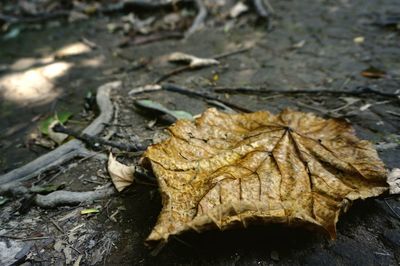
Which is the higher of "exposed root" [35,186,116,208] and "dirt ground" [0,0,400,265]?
"exposed root" [35,186,116,208]

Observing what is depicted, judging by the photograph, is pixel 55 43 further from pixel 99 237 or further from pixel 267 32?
pixel 99 237

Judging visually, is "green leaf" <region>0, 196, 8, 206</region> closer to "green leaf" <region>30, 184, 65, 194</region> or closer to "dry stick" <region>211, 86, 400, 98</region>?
"green leaf" <region>30, 184, 65, 194</region>

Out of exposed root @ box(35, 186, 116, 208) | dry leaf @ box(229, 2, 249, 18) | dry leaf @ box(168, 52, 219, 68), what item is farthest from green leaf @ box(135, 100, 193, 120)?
dry leaf @ box(229, 2, 249, 18)

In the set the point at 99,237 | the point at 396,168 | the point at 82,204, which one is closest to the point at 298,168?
the point at 396,168

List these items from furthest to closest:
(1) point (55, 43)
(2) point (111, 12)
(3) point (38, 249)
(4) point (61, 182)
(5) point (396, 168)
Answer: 1. (2) point (111, 12)
2. (1) point (55, 43)
3. (4) point (61, 182)
4. (5) point (396, 168)
5. (3) point (38, 249)

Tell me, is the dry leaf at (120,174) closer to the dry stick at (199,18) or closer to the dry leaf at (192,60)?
the dry leaf at (192,60)

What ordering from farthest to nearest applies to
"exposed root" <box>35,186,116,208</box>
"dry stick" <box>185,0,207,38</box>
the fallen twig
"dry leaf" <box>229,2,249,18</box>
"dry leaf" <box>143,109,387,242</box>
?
"dry leaf" <box>229,2,249,18</box> < "dry stick" <box>185,0,207,38</box> < the fallen twig < "exposed root" <box>35,186,116,208</box> < "dry leaf" <box>143,109,387,242</box>

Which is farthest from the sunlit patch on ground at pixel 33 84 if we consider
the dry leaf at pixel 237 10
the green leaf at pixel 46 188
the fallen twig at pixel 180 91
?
the dry leaf at pixel 237 10
